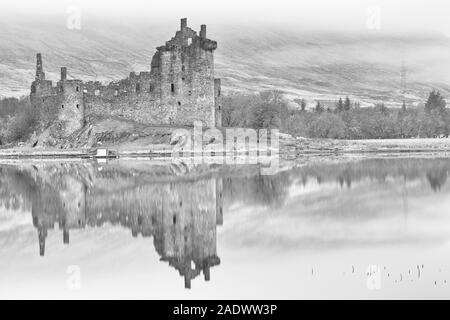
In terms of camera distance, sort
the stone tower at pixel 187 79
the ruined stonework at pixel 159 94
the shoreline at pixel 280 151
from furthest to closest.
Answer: the ruined stonework at pixel 159 94 → the stone tower at pixel 187 79 → the shoreline at pixel 280 151

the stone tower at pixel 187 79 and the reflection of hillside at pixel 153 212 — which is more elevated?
the stone tower at pixel 187 79

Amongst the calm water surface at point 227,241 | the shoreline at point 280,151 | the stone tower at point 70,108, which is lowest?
the calm water surface at point 227,241

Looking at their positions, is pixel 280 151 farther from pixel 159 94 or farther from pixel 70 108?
pixel 70 108

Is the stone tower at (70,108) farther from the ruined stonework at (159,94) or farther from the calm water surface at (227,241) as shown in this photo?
the calm water surface at (227,241)

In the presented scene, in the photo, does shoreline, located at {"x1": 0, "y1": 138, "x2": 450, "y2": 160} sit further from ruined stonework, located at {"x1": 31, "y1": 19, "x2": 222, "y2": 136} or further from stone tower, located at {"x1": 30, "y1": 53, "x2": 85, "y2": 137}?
ruined stonework, located at {"x1": 31, "y1": 19, "x2": 222, "y2": 136}

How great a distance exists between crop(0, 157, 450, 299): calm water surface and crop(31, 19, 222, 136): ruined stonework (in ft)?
140

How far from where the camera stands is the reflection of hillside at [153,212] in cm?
1664

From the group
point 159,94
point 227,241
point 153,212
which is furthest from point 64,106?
point 227,241

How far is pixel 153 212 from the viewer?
2395 cm

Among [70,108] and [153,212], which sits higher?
[70,108]

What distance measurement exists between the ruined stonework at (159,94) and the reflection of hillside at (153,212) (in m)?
38.4

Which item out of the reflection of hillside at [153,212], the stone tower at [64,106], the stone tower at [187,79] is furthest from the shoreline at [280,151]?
the reflection of hillside at [153,212]

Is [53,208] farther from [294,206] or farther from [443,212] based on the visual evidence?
[443,212]

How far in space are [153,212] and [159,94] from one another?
53.2 m
